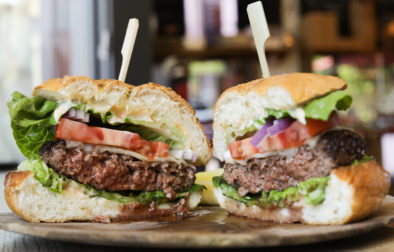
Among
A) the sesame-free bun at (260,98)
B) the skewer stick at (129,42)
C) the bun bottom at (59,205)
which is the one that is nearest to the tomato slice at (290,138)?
the sesame-free bun at (260,98)

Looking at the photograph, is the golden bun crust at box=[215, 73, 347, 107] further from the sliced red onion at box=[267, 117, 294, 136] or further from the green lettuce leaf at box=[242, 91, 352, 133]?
the sliced red onion at box=[267, 117, 294, 136]

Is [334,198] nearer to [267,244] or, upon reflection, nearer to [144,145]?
[267,244]

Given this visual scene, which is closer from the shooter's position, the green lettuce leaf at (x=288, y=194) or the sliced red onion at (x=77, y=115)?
the green lettuce leaf at (x=288, y=194)

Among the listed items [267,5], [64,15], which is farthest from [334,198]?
[267,5]

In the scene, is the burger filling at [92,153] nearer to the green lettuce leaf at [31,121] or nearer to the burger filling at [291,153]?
the green lettuce leaf at [31,121]

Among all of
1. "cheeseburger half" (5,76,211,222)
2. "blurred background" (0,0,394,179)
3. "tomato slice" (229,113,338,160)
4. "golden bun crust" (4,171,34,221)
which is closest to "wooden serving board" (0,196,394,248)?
"golden bun crust" (4,171,34,221)
